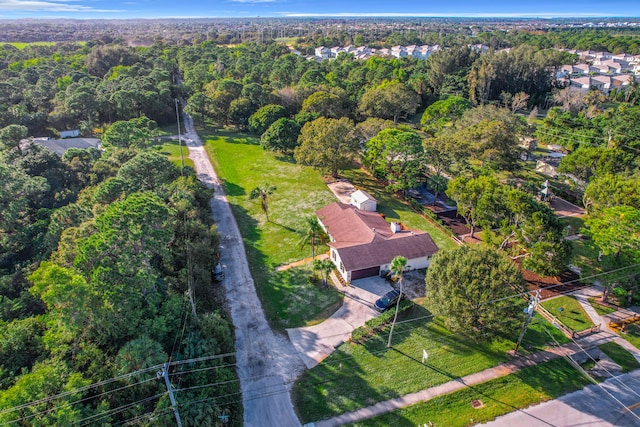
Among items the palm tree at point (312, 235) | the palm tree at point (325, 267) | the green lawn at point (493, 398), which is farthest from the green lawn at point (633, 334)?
the palm tree at point (312, 235)

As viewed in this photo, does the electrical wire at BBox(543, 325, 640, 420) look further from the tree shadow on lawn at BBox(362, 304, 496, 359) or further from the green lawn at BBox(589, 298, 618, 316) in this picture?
the green lawn at BBox(589, 298, 618, 316)

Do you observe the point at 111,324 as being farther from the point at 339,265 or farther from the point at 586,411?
the point at 586,411

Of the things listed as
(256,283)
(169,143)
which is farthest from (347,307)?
(169,143)

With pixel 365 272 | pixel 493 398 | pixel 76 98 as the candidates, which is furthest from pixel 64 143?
pixel 493 398

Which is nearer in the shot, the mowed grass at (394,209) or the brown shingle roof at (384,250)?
the brown shingle roof at (384,250)

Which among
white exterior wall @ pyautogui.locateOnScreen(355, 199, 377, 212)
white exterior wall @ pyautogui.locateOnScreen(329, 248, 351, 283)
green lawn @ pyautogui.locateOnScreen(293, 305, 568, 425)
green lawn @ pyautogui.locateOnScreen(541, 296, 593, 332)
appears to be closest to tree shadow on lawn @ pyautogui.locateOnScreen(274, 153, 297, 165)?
white exterior wall @ pyautogui.locateOnScreen(355, 199, 377, 212)

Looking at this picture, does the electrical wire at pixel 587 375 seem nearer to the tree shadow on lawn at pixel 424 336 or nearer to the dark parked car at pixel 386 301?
the tree shadow on lawn at pixel 424 336
